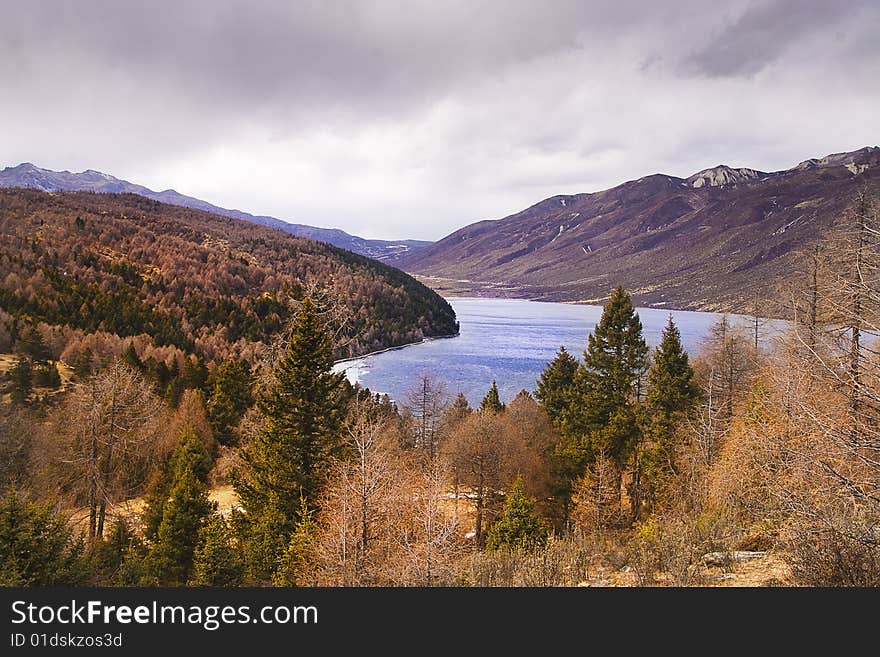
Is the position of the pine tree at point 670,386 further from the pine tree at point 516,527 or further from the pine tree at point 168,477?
the pine tree at point 168,477

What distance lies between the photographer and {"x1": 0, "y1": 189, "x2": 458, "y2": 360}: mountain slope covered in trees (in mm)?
66375

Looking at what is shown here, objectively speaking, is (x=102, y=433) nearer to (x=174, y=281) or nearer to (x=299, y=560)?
(x=299, y=560)

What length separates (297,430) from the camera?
16.9 metres

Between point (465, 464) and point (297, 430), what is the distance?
10.8 m

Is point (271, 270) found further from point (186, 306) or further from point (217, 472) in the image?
point (217, 472)

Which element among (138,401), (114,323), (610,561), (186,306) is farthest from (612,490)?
(186,306)

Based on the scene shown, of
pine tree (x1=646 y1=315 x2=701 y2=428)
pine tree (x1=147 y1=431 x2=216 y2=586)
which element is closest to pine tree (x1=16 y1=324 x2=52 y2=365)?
pine tree (x1=147 y1=431 x2=216 y2=586)

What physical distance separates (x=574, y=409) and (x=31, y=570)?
23483 millimetres

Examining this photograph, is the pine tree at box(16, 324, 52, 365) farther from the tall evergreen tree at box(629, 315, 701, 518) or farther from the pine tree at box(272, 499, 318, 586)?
the tall evergreen tree at box(629, 315, 701, 518)

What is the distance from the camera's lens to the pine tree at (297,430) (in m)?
16.5

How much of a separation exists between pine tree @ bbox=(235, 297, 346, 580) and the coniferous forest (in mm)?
75

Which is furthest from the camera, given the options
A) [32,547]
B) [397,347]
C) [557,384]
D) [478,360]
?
Answer: [397,347]

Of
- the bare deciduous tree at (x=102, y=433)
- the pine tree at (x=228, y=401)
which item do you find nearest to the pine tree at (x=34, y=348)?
the pine tree at (x=228, y=401)

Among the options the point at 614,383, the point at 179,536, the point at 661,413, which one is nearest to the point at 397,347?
the point at 614,383
